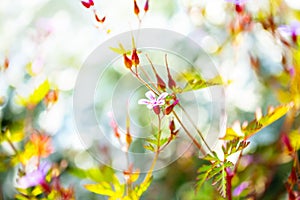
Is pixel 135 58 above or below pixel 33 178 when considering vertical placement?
above

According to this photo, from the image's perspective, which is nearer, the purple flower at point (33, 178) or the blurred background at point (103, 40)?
the purple flower at point (33, 178)

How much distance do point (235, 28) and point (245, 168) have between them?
31cm

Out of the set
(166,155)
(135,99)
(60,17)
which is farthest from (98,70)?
(60,17)

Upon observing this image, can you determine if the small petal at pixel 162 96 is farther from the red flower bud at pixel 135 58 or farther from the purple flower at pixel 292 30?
the purple flower at pixel 292 30

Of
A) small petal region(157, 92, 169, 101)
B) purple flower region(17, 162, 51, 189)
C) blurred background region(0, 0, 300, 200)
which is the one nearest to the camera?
small petal region(157, 92, 169, 101)

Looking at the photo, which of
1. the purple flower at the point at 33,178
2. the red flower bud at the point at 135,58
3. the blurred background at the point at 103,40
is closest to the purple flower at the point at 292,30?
the blurred background at the point at 103,40

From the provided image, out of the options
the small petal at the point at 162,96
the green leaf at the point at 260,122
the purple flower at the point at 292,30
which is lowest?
the green leaf at the point at 260,122

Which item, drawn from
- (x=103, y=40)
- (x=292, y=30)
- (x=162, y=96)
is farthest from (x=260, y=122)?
(x=103, y=40)

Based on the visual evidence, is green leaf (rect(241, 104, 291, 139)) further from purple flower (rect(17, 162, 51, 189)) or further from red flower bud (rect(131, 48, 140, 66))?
purple flower (rect(17, 162, 51, 189))

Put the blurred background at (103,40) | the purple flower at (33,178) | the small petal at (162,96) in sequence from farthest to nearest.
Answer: the blurred background at (103,40), the purple flower at (33,178), the small petal at (162,96)

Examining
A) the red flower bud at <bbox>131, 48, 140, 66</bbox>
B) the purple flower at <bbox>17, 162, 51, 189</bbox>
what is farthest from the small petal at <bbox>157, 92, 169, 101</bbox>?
the purple flower at <bbox>17, 162, 51, 189</bbox>

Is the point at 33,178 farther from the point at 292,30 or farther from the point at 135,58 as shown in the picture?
the point at 292,30

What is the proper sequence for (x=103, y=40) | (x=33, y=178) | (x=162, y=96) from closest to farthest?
1. (x=162, y=96)
2. (x=33, y=178)
3. (x=103, y=40)

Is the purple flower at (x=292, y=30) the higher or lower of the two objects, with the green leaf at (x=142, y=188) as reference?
higher
